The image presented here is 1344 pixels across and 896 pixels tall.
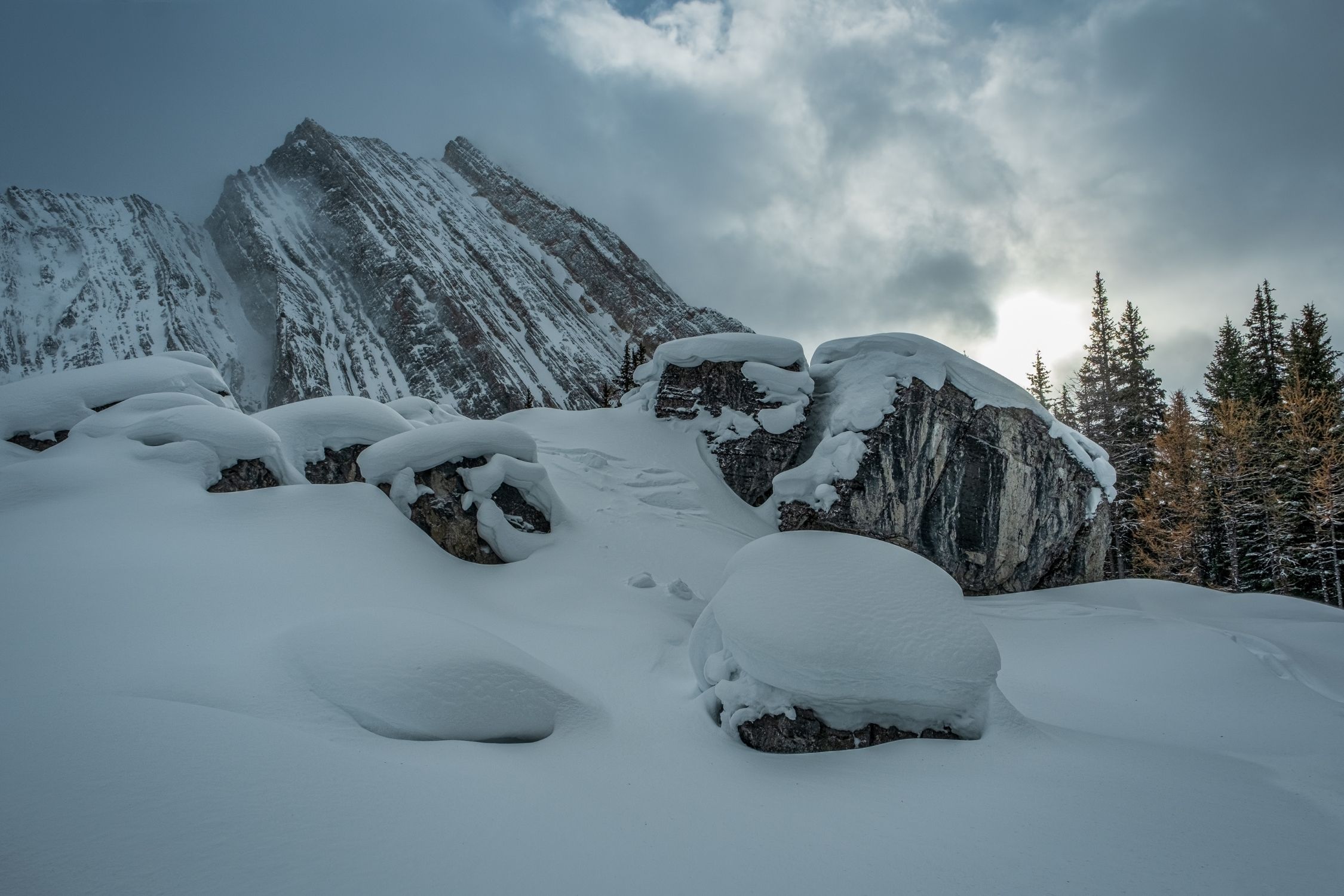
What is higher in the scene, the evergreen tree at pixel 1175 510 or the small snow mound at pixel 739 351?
the small snow mound at pixel 739 351

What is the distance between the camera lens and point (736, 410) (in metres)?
13.2

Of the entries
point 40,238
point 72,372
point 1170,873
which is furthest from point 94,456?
point 40,238

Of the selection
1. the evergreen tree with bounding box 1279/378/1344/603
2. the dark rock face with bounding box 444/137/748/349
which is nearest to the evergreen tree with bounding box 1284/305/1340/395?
the evergreen tree with bounding box 1279/378/1344/603

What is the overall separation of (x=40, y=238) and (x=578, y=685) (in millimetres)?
58181

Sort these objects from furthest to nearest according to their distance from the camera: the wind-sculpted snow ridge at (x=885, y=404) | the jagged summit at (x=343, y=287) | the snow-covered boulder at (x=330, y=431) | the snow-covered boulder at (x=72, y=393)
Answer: the jagged summit at (x=343, y=287), the wind-sculpted snow ridge at (x=885, y=404), the snow-covered boulder at (x=330, y=431), the snow-covered boulder at (x=72, y=393)

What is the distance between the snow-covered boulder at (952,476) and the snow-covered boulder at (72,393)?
1071 cm

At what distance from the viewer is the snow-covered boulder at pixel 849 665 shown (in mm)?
4039

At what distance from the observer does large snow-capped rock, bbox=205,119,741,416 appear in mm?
37625

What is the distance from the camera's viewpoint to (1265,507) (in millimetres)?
15766

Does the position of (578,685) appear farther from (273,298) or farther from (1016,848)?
(273,298)

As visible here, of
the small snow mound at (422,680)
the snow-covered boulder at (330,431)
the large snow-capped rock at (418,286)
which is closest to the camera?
the small snow mound at (422,680)

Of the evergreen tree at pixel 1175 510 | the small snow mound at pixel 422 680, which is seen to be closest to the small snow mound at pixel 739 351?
the small snow mound at pixel 422 680

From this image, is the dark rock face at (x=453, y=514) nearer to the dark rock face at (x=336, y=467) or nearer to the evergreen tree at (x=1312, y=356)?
the dark rock face at (x=336, y=467)

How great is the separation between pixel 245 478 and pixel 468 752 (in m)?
5.72
